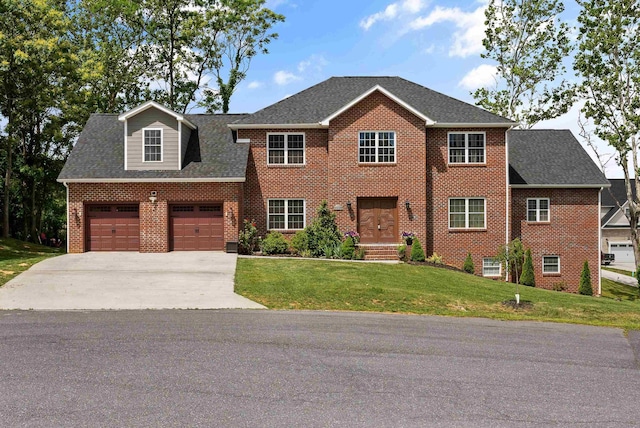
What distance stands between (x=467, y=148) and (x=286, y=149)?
886cm

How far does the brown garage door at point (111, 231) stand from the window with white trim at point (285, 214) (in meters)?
6.24

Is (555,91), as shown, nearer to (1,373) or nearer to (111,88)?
(111,88)

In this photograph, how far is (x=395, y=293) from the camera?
56.6 ft

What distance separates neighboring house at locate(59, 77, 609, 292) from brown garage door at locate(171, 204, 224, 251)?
0.05 meters

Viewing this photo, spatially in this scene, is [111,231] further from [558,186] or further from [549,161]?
[549,161]

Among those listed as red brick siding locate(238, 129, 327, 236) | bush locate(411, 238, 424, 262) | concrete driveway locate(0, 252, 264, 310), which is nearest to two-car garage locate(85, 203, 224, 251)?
concrete driveway locate(0, 252, 264, 310)

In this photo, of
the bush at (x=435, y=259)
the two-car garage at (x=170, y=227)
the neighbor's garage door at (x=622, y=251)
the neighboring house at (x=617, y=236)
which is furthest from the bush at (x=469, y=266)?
the neighbor's garage door at (x=622, y=251)

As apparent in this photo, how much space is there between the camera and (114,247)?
25141mm

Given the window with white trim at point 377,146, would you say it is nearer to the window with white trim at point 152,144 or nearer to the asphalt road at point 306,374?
the window with white trim at point 152,144

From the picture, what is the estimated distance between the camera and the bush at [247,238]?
81.6ft

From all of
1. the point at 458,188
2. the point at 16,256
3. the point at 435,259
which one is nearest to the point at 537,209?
the point at 458,188

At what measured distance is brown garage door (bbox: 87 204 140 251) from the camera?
82.4 ft

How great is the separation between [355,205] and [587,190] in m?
12.1

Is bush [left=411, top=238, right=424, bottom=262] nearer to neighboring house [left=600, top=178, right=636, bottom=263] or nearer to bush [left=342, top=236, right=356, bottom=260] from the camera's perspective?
bush [left=342, top=236, right=356, bottom=260]
